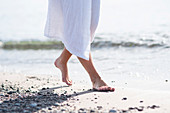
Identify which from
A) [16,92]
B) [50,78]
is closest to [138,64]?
[50,78]

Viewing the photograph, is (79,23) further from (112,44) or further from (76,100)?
(112,44)

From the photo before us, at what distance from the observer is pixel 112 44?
24.9ft

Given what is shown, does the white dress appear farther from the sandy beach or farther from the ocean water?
the ocean water

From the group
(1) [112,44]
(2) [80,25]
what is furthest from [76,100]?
(1) [112,44]

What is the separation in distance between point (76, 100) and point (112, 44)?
500 centimetres

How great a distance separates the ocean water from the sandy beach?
594 mm

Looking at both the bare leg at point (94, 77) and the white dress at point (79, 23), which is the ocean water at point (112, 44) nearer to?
the bare leg at point (94, 77)

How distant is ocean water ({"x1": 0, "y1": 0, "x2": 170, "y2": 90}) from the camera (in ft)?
13.9

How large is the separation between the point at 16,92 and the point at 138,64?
2357 millimetres

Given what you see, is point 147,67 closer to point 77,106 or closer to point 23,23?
point 77,106

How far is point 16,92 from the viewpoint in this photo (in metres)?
3.08

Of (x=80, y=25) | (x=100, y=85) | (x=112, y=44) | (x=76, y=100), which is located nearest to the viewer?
(x=76, y=100)

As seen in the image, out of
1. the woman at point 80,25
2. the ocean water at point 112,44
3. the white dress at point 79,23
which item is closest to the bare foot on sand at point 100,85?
the woman at point 80,25

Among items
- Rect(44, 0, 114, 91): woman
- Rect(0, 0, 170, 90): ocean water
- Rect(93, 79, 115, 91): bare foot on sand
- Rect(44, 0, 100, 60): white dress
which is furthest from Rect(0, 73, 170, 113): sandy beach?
Rect(0, 0, 170, 90): ocean water
